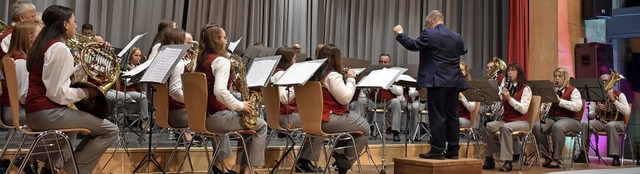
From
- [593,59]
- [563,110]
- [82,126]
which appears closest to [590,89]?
[563,110]

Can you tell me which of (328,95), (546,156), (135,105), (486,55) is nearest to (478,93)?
(546,156)

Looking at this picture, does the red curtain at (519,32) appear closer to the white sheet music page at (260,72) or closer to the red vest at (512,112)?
the red vest at (512,112)

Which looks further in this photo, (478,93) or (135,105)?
(135,105)

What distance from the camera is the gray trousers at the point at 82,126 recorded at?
11.4 ft

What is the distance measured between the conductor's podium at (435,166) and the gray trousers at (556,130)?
88.0 inches

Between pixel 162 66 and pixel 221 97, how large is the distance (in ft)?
1.44

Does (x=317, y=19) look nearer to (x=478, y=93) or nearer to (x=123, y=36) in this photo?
(x=123, y=36)

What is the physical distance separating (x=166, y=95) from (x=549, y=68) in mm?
7467

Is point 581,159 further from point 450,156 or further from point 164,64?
point 164,64

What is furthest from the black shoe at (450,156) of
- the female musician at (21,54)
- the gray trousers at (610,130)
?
the female musician at (21,54)

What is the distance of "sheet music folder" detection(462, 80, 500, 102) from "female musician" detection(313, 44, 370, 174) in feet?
6.04

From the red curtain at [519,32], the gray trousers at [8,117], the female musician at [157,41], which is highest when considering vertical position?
the red curtain at [519,32]

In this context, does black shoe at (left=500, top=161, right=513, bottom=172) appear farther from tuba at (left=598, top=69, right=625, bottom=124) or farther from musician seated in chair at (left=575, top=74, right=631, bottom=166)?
tuba at (left=598, top=69, right=625, bottom=124)

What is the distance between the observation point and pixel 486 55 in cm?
1120
